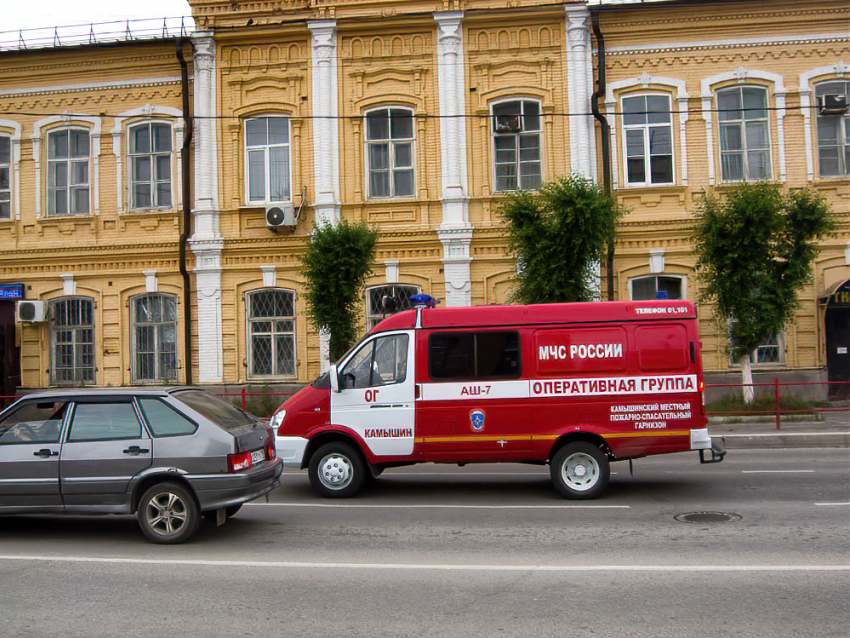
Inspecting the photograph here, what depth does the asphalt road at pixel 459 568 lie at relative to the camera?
17.9 feet

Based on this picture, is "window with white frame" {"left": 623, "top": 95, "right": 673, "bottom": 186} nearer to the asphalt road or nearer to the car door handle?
the asphalt road

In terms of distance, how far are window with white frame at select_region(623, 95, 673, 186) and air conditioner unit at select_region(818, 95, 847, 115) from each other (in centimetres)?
362

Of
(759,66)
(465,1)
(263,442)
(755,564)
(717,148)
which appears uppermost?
(465,1)

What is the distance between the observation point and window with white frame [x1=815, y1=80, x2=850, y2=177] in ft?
62.5

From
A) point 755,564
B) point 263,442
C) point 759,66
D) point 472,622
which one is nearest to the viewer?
point 472,622

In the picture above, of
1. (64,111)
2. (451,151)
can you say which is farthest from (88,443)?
(64,111)

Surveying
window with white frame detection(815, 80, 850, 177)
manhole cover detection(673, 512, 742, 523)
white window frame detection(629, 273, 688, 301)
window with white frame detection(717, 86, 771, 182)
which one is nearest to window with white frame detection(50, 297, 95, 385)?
white window frame detection(629, 273, 688, 301)

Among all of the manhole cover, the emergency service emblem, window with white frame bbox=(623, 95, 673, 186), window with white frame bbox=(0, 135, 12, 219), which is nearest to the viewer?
the manhole cover

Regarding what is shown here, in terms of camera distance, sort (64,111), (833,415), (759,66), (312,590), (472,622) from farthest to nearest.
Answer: (64,111)
(759,66)
(833,415)
(312,590)
(472,622)

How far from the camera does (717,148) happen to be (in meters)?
19.3

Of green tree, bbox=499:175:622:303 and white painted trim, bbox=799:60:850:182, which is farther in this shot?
white painted trim, bbox=799:60:850:182

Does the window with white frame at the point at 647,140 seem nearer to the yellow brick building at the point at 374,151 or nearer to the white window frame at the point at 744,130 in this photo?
the yellow brick building at the point at 374,151

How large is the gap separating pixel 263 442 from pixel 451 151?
12.5 metres

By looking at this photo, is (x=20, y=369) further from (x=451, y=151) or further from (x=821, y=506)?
(x=821, y=506)
